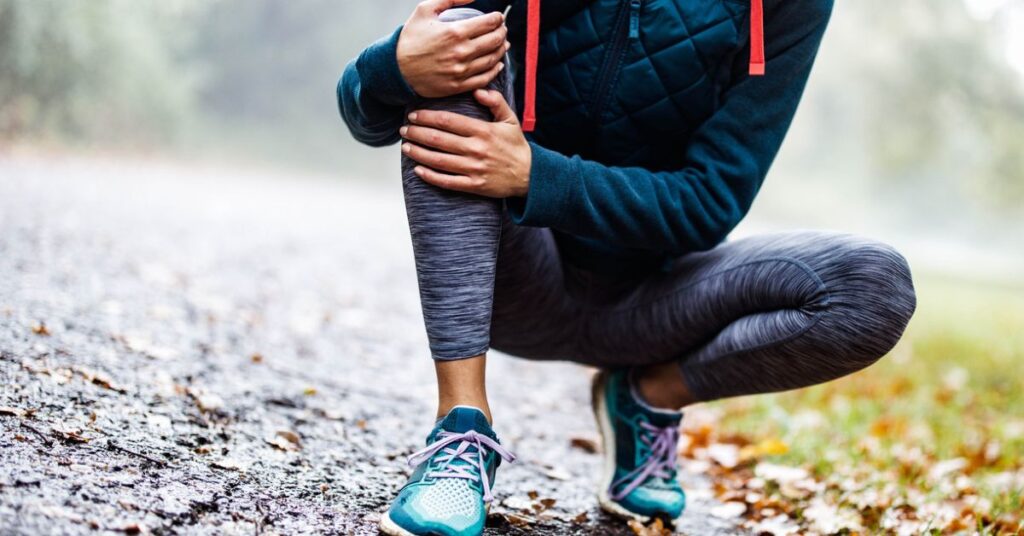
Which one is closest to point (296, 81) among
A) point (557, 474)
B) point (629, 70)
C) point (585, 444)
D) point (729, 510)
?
point (585, 444)

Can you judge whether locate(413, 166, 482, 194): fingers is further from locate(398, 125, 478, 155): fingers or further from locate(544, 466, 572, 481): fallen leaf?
locate(544, 466, 572, 481): fallen leaf

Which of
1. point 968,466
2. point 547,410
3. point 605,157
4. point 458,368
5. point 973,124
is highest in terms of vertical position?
point 973,124

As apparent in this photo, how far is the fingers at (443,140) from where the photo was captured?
142cm

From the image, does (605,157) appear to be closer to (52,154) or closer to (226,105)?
(52,154)

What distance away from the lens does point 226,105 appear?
2125 centimetres

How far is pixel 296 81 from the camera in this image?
70.1 ft

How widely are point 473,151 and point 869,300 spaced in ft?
2.65

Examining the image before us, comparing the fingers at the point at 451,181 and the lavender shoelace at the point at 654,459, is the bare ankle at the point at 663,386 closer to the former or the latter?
the lavender shoelace at the point at 654,459

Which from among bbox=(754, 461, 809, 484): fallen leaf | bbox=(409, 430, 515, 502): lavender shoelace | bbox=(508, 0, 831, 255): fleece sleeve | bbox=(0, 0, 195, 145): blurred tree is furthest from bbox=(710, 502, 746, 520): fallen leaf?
bbox=(0, 0, 195, 145): blurred tree

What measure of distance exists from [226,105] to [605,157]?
2133 centimetres

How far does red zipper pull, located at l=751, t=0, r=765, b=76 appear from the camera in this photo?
1595 mm

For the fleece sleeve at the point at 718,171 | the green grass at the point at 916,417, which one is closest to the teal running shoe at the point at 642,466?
the fleece sleeve at the point at 718,171

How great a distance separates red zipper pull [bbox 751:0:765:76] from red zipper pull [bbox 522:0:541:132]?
0.42 m

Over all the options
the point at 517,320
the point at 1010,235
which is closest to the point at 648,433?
the point at 517,320
